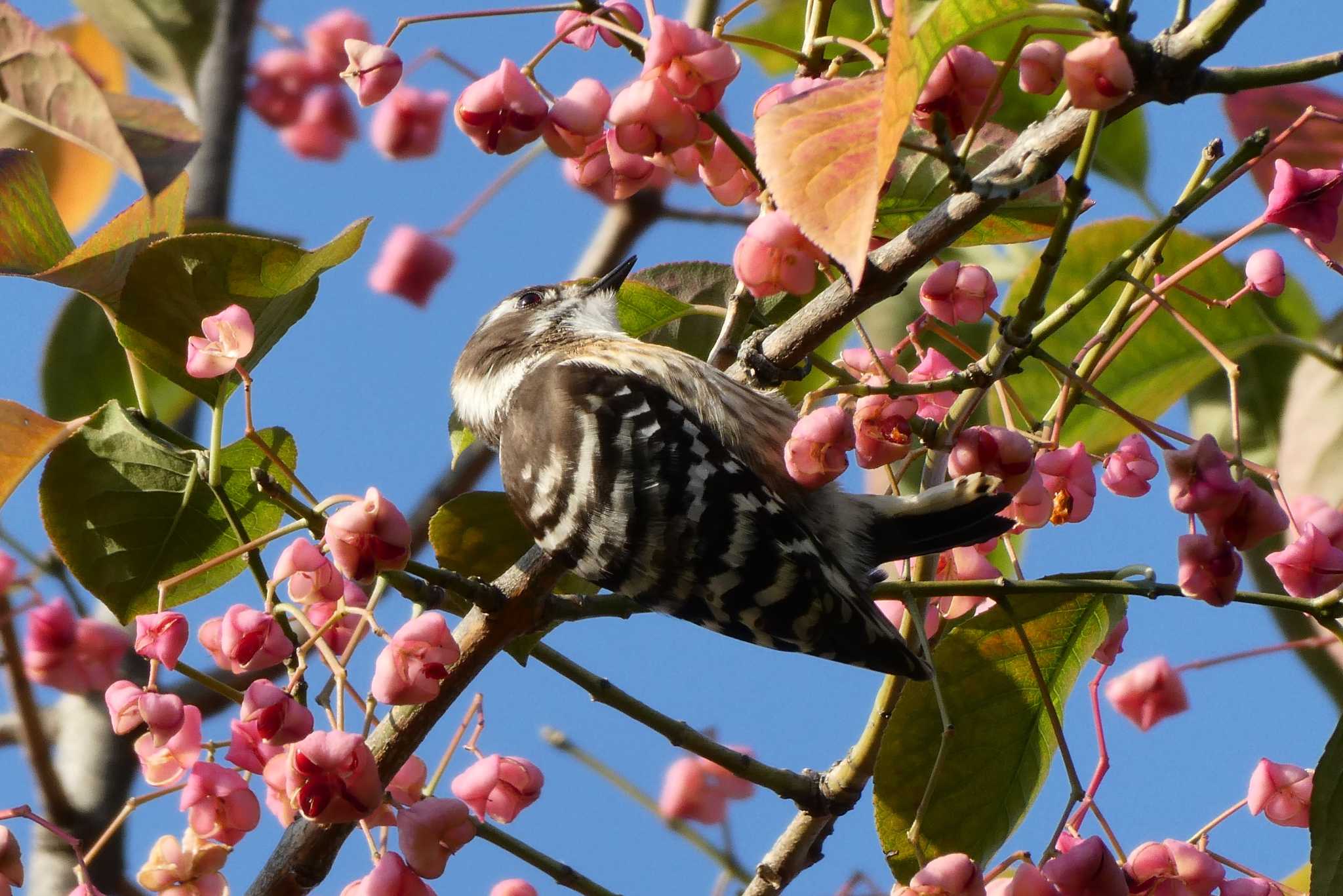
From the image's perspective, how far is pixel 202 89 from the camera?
4148mm

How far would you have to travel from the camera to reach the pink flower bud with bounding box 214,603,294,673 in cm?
180

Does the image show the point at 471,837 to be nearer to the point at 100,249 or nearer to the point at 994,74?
the point at 100,249

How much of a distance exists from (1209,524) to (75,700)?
9.20ft

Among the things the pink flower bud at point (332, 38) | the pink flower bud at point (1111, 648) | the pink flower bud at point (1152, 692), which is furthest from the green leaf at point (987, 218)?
the pink flower bud at point (332, 38)

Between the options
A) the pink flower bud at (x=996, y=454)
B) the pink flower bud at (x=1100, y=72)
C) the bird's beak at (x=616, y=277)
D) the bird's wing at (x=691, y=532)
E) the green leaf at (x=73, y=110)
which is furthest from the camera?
the bird's beak at (x=616, y=277)

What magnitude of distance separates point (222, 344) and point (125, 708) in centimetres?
49

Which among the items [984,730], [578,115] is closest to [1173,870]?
[984,730]

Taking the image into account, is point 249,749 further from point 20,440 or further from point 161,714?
point 20,440

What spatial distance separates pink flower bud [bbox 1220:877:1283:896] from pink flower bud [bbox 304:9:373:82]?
3.57 metres

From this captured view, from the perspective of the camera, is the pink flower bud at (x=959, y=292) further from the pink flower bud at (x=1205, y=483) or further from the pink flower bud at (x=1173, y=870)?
the pink flower bud at (x=1173, y=870)

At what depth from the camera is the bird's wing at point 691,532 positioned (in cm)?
233

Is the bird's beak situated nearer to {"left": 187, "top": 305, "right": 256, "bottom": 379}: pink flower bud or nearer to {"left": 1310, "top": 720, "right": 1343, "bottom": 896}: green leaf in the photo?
{"left": 187, "top": 305, "right": 256, "bottom": 379}: pink flower bud

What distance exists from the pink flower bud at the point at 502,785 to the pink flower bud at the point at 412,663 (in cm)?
28

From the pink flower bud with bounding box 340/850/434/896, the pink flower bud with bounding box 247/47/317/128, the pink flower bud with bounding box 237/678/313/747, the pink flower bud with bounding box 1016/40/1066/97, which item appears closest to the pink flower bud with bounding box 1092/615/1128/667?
the pink flower bud with bounding box 1016/40/1066/97
